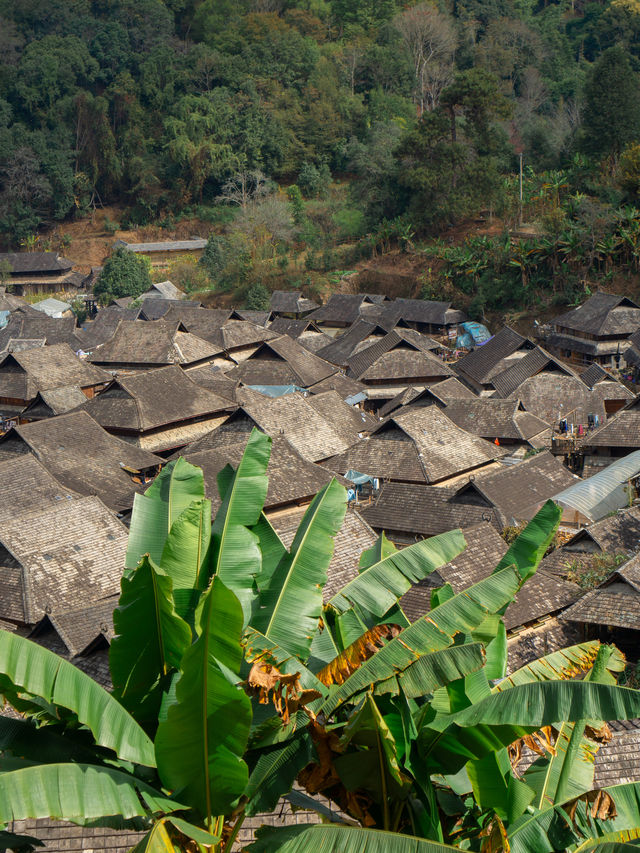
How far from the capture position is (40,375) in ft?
113

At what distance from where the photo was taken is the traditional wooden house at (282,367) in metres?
37.9

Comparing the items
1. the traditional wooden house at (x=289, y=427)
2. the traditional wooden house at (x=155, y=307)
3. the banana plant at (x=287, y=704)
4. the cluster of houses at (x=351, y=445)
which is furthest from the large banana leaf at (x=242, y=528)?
the traditional wooden house at (x=155, y=307)

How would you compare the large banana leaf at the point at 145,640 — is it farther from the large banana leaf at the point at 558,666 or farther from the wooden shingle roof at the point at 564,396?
the wooden shingle roof at the point at 564,396

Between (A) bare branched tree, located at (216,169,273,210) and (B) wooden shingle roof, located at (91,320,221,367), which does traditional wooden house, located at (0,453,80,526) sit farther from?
(A) bare branched tree, located at (216,169,273,210)

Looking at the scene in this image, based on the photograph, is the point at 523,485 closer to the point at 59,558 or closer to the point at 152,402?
the point at 59,558

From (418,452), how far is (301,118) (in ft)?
205

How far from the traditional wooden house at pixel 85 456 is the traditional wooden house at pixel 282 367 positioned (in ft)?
37.2

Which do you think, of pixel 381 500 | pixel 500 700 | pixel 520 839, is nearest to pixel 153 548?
pixel 500 700

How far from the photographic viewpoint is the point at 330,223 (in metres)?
68.7

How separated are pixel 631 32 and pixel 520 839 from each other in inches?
3300

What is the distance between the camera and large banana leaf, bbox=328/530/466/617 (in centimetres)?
706

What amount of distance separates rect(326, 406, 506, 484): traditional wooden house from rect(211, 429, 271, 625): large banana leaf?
1756 cm

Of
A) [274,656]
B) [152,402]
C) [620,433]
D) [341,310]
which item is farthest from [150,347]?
[274,656]

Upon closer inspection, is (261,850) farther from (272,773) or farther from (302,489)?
(302,489)
